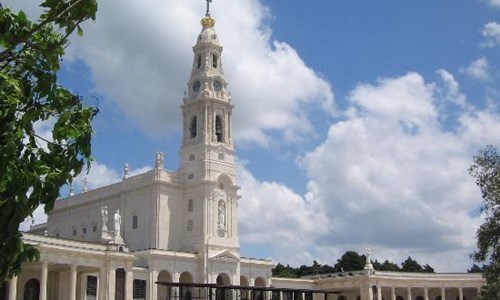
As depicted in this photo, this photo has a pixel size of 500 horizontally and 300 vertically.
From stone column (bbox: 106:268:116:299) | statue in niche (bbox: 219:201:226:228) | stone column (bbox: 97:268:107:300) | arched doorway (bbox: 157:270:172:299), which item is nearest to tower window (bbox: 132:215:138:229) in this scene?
arched doorway (bbox: 157:270:172:299)

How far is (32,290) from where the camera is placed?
56438 mm

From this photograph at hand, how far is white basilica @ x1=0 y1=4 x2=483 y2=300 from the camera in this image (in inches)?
2320

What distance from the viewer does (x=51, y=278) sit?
5872cm

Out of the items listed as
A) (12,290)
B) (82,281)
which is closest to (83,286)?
(82,281)

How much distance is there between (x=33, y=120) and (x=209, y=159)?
2387 inches

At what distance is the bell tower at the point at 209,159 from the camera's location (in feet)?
230

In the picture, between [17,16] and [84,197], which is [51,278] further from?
[17,16]

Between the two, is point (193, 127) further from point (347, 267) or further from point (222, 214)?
point (347, 267)

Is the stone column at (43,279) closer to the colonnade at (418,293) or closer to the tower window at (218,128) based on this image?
the tower window at (218,128)

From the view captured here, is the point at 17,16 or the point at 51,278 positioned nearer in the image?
the point at 17,16

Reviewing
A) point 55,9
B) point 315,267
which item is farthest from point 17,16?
point 315,267

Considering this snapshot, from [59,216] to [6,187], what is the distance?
77.8 meters

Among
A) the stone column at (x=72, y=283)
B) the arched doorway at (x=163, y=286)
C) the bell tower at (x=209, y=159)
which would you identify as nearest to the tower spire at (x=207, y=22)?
the bell tower at (x=209, y=159)

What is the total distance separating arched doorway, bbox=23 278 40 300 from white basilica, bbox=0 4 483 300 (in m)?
0.09
